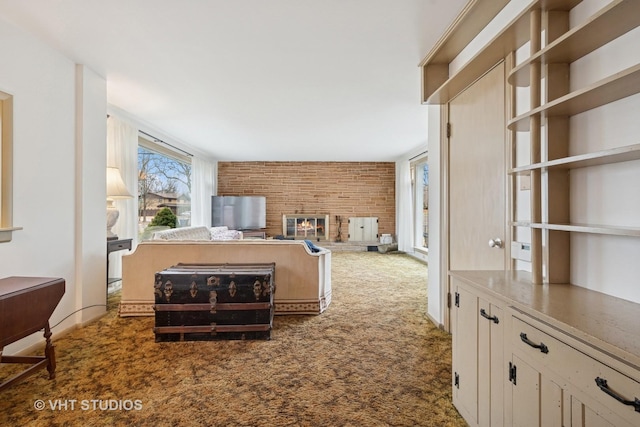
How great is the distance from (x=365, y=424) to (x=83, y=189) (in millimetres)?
2874

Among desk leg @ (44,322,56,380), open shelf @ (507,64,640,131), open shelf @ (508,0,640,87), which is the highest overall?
open shelf @ (508,0,640,87)

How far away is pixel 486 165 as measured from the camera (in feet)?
7.10

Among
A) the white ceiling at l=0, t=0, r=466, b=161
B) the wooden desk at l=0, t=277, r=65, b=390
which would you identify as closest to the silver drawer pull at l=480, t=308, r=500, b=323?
the white ceiling at l=0, t=0, r=466, b=161

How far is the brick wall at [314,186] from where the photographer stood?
8008mm

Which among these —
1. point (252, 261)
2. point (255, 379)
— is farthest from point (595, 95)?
point (252, 261)

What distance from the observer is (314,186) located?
8.03 m

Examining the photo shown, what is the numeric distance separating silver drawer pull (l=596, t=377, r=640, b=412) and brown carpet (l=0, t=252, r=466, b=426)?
943 mm

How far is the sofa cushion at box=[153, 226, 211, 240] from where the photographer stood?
139 inches

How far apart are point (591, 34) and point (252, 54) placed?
7.14ft

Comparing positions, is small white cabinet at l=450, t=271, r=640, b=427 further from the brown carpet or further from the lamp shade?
the lamp shade


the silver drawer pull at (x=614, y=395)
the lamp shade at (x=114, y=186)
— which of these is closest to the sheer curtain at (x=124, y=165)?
the lamp shade at (x=114, y=186)

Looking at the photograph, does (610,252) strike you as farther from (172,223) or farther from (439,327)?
(172,223)

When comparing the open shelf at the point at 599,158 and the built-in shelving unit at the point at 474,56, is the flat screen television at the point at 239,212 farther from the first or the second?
the open shelf at the point at 599,158

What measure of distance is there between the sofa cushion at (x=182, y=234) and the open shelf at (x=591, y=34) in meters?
3.45
